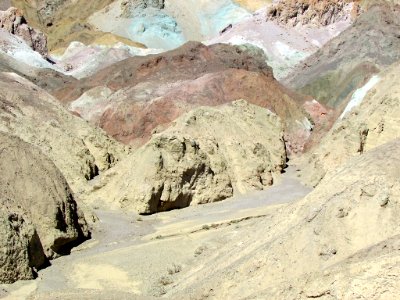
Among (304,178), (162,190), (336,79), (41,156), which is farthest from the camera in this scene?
(336,79)

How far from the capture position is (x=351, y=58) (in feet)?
179

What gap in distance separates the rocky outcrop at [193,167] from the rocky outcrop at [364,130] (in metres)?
1.90

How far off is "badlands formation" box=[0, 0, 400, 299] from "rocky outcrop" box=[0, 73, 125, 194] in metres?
0.08

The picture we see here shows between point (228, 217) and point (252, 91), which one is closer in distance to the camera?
point (228, 217)

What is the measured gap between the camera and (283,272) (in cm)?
984

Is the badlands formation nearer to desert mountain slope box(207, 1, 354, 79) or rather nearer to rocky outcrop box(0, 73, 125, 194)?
rocky outcrop box(0, 73, 125, 194)

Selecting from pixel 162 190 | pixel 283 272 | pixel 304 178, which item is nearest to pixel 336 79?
pixel 304 178

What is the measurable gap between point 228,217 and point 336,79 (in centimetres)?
3570

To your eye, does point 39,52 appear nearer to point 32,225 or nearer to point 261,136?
point 261,136

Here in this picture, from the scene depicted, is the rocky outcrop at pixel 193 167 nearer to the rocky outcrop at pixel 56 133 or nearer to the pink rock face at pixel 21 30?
the rocky outcrop at pixel 56 133

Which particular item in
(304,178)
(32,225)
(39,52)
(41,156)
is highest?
(39,52)

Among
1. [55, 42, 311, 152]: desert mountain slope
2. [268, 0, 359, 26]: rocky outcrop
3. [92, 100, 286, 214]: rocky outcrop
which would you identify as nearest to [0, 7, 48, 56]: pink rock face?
[55, 42, 311, 152]: desert mountain slope

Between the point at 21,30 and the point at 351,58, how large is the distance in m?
32.9

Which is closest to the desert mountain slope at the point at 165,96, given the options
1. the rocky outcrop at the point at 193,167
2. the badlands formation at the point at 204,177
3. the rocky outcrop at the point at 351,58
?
the badlands formation at the point at 204,177
